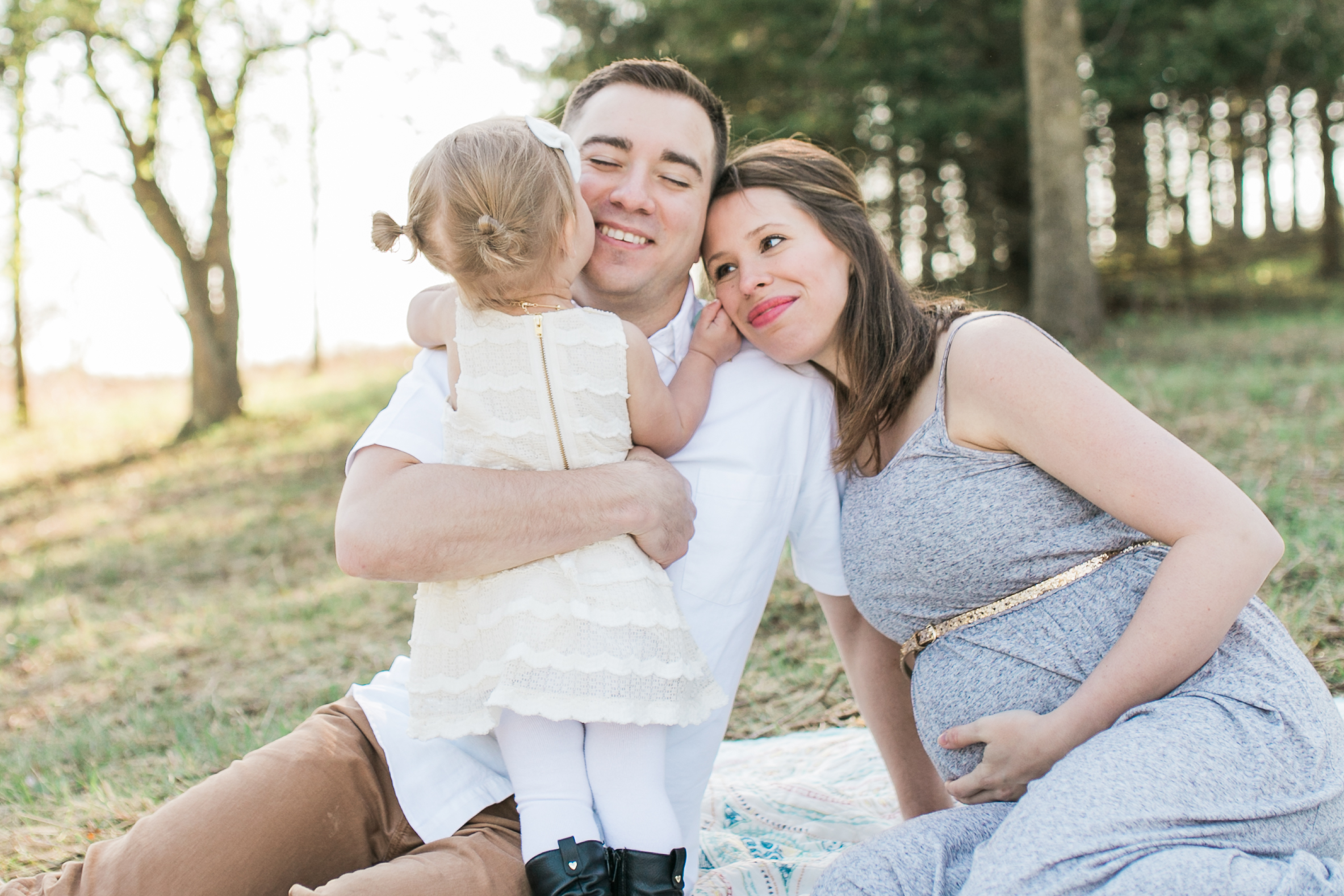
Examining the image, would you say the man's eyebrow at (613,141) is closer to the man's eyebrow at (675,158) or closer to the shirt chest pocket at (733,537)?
the man's eyebrow at (675,158)

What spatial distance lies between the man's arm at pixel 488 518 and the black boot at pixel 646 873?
1.90ft

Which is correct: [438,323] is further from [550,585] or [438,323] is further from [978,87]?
[978,87]

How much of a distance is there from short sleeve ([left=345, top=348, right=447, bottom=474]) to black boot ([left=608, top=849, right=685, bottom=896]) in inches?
36.1

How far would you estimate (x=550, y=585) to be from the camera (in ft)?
6.43

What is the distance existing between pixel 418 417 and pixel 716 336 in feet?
2.34

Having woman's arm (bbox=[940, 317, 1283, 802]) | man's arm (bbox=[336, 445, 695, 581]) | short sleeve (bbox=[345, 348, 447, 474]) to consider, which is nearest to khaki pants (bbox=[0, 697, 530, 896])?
man's arm (bbox=[336, 445, 695, 581])

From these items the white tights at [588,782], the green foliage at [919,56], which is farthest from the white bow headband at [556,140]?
the green foliage at [919,56]

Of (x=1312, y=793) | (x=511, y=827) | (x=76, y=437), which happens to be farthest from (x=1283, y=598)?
(x=76, y=437)

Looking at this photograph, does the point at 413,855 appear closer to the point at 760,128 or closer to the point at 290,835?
the point at 290,835

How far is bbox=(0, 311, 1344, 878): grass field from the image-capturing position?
3461 mm

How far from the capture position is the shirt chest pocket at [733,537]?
86.2 inches

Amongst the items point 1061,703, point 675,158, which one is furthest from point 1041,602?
point 675,158

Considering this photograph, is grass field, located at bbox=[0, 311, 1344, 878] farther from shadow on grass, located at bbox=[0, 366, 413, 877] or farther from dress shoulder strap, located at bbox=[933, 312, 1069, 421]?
dress shoulder strap, located at bbox=[933, 312, 1069, 421]

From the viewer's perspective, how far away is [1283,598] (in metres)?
3.49
